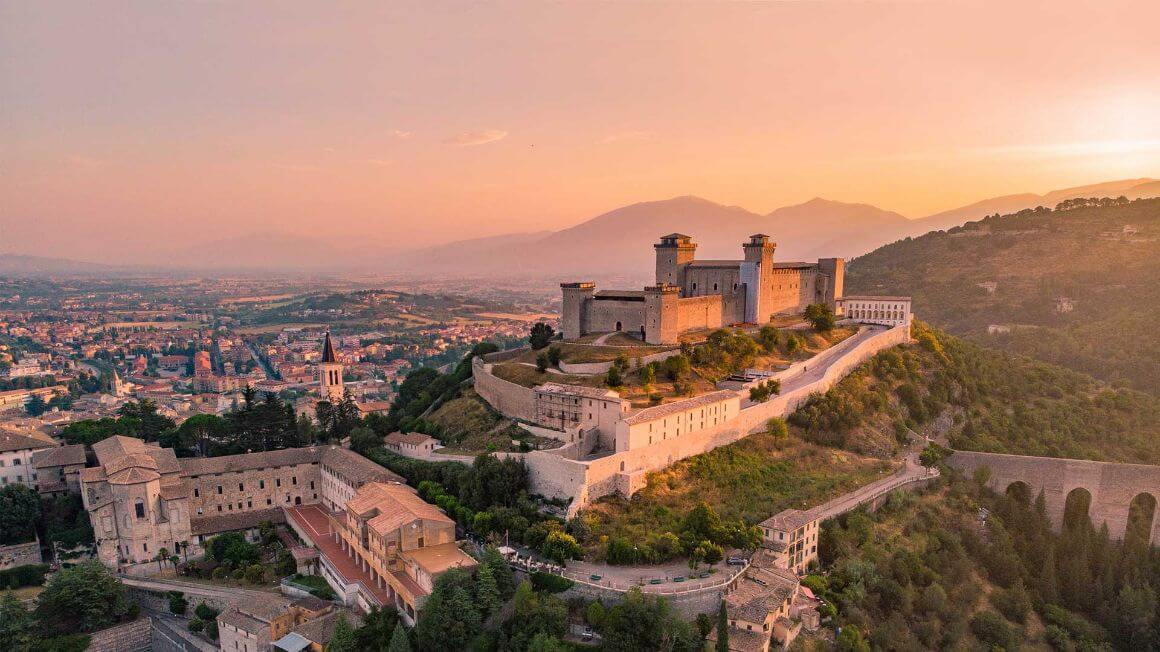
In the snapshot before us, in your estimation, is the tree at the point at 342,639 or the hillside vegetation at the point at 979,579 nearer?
the tree at the point at 342,639

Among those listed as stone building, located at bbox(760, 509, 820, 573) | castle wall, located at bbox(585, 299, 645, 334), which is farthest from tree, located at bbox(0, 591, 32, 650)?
castle wall, located at bbox(585, 299, 645, 334)

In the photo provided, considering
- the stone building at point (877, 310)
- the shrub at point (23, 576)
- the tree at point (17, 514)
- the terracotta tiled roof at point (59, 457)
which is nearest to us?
the shrub at point (23, 576)

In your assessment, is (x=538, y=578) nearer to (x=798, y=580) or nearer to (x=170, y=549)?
(x=798, y=580)

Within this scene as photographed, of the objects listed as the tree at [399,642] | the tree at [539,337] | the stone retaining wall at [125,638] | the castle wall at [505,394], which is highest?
the tree at [539,337]

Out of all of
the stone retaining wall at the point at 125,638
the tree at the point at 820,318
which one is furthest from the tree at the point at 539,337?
the stone retaining wall at the point at 125,638

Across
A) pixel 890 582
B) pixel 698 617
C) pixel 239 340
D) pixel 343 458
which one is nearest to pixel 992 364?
pixel 890 582

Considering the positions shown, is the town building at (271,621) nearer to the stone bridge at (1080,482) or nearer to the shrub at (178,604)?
the shrub at (178,604)

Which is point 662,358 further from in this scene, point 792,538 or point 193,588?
point 193,588
